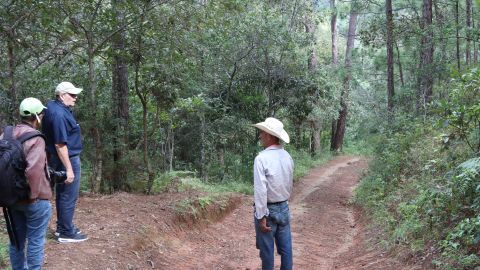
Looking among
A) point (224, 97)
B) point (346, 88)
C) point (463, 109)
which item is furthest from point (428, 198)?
point (346, 88)

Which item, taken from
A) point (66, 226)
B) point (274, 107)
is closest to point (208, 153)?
point (274, 107)

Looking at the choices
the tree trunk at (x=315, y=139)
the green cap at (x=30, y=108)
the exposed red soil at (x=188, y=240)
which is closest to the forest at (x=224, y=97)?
the exposed red soil at (x=188, y=240)

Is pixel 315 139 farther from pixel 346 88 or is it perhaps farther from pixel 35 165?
pixel 35 165

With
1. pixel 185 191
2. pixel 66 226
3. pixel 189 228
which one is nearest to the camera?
pixel 66 226

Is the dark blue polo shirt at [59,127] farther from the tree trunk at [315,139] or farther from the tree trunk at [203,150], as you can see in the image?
the tree trunk at [315,139]

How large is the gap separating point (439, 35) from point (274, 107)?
6562 millimetres

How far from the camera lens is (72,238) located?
616 cm

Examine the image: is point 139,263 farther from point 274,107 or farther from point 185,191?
point 274,107

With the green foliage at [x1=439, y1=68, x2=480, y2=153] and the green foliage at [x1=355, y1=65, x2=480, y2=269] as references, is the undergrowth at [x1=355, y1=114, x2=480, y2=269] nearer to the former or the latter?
the green foliage at [x1=355, y1=65, x2=480, y2=269]

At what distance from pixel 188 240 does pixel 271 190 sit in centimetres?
366

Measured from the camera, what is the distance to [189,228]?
8.86 metres

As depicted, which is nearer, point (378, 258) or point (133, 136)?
point (378, 258)

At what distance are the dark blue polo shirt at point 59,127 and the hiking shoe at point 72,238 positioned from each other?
3.64 ft

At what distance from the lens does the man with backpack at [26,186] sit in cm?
409
